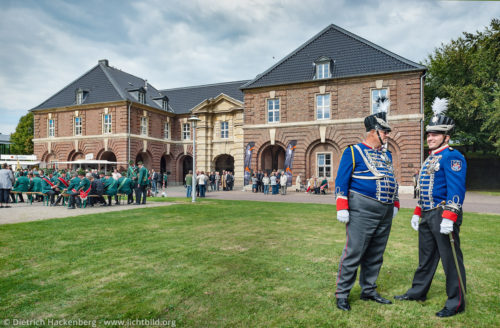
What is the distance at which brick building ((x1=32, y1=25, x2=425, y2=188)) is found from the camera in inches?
917

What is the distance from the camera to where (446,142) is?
12.9ft

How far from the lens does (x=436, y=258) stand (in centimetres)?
379

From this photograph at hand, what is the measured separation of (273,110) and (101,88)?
19945mm

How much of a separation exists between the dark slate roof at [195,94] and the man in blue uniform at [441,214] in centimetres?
3404

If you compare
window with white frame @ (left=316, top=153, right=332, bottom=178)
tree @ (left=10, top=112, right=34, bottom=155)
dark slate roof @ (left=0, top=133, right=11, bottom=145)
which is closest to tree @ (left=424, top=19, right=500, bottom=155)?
window with white frame @ (left=316, top=153, right=332, bottom=178)

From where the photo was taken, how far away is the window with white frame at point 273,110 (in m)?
26.7

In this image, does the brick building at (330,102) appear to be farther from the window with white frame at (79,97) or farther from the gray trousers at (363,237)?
the gray trousers at (363,237)

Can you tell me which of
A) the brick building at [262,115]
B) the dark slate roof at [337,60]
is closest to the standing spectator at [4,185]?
the brick building at [262,115]

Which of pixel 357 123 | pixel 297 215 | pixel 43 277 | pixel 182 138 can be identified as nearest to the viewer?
pixel 43 277

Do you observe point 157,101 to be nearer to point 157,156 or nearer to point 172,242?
point 157,156

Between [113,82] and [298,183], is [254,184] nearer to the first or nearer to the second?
[298,183]

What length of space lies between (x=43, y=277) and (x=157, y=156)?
32849 mm

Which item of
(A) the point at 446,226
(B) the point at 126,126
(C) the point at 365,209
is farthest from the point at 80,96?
(A) the point at 446,226

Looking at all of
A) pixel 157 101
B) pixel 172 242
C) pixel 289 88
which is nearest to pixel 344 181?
pixel 172 242
